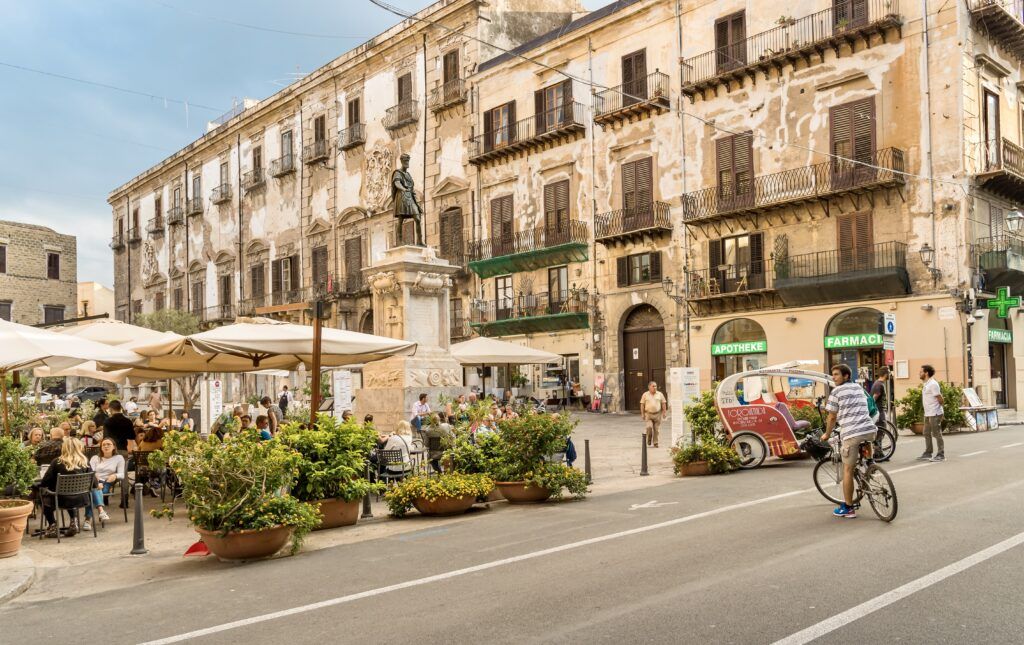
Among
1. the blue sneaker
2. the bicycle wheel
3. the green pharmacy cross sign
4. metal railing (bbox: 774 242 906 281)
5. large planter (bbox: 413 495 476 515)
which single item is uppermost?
metal railing (bbox: 774 242 906 281)

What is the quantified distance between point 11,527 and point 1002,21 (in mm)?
27314

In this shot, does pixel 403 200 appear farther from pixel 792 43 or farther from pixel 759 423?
pixel 792 43

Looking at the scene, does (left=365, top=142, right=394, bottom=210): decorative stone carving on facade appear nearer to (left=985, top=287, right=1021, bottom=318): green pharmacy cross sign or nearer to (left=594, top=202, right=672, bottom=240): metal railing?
(left=594, top=202, right=672, bottom=240): metal railing

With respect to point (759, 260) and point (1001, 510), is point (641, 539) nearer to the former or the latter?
point (1001, 510)

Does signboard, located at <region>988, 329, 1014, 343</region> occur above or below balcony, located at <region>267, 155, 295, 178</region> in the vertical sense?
below

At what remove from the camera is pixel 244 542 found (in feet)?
28.5

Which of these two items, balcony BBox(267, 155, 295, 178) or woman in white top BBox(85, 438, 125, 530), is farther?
balcony BBox(267, 155, 295, 178)

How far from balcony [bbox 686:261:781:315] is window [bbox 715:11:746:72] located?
21.3ft

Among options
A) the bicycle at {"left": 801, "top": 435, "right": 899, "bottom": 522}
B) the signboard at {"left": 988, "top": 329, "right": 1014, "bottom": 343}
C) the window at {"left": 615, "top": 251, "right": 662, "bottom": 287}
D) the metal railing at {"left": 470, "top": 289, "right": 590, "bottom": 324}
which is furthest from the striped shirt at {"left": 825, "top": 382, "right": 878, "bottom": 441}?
the metal railing at {"left": 470, "top": 289, "right": 590, "bottom": 324}

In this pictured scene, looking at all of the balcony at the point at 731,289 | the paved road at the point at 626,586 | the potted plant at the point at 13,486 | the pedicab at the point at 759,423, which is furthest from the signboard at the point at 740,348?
the potted plant at the point at 13,486

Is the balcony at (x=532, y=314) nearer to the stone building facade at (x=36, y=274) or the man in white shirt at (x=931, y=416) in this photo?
the man in white shirt at (x=931, y=416)

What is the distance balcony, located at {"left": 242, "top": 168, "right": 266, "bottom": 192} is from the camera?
5065 cm

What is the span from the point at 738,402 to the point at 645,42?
65.6 ft

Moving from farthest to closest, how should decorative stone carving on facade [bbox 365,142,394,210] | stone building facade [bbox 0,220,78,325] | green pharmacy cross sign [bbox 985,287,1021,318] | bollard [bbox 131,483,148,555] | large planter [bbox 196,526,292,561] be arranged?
stone building facade [bbox 0,220,78,325], decorative stone carving on facade [bbox 365,142,394,210], green pharmacy cross sign [bbox 985,287,1021,318], bollard [bbox 131,483,148,555], large planter [bbox 196,526,292,561]
